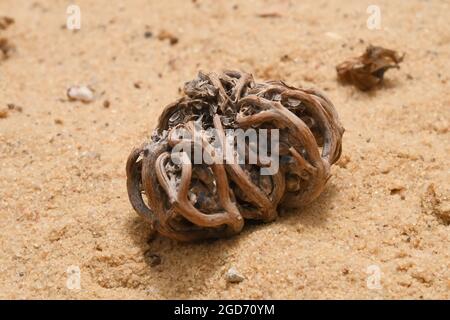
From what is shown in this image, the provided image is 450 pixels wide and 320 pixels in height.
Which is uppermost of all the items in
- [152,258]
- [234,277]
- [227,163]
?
[227,163]

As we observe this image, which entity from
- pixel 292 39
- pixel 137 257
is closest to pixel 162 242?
pixel 137 257

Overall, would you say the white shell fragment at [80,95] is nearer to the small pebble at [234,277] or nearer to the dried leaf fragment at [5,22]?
the dried leaf fragment at [5,22]

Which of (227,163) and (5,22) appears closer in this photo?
(227,163)

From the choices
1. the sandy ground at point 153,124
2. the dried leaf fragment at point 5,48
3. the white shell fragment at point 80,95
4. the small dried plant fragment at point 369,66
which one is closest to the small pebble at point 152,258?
the sandy ground at point 153,124

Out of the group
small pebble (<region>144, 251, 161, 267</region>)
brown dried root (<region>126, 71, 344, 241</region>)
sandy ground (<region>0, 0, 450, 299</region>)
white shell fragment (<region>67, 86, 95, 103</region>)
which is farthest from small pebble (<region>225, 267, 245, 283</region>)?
white shell fragment (<region>67, 86, 95, 103</region>)

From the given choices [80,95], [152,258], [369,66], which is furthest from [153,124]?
[369,66]

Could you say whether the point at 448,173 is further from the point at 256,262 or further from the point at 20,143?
the point at 20,143

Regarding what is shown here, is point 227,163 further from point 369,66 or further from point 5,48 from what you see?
point 5,48
